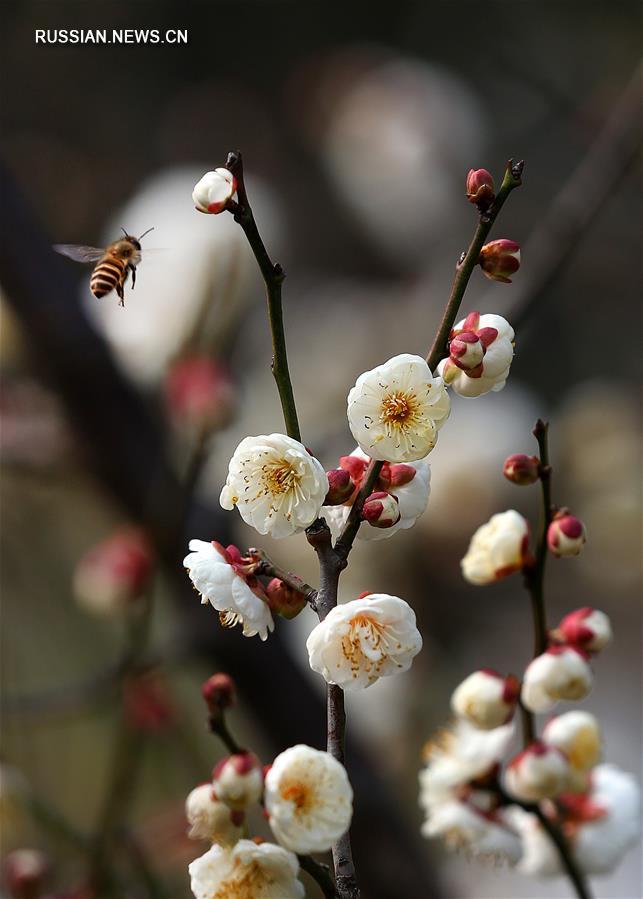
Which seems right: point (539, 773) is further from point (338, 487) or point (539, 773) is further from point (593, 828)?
point (338, 487)

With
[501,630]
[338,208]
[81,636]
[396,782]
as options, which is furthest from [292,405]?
[338,208]

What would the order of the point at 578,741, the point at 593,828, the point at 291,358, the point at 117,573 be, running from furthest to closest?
the point at 291,358 → the point at 117,573 → the point at 593,828 → the point at 578,741

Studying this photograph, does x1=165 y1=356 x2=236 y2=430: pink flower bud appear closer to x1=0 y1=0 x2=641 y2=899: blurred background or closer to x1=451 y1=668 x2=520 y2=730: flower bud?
x1=0 y1=0 x2=641 y2=899: blurred background

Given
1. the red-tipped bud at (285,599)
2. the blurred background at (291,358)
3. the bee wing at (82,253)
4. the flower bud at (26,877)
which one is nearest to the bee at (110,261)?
the bee wing at (82,253)

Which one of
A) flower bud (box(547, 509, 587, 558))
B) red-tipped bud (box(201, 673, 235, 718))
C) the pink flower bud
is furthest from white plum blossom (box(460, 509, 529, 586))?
the pink flower bud

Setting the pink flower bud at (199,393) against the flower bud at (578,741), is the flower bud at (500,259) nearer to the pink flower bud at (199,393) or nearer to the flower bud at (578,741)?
the flower bud at (578,741)

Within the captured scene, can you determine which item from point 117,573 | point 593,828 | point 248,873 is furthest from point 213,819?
point 117,573

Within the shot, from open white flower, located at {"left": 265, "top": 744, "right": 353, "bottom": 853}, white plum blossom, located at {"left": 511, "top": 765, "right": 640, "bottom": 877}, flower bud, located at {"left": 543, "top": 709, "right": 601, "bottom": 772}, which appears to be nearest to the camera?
open white flower, located at {"left": 265, "top": 744, "right": 353, "bottom": 853}
